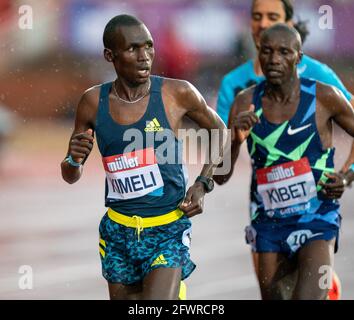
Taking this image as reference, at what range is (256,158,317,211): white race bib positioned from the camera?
24.6 ft

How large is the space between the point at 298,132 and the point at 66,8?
568 inches

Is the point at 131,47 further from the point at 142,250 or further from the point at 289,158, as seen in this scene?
the point at 289,158

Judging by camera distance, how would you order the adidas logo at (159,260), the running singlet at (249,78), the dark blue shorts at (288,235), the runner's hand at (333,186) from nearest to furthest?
1. the adidas logo at (159,260)
2. the runner's hand at (333,186)
3. the dark blue shorts at (288,235)
4. the running singlet at (249,78)

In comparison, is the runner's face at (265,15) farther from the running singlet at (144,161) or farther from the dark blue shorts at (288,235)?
the running singlet at (144,161)

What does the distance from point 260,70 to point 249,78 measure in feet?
0.51

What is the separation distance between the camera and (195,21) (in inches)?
834

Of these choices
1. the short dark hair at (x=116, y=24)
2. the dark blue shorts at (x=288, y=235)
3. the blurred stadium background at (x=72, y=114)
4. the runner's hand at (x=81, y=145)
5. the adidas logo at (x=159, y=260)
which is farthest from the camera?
the blurred stadium background at (x=72, y=114)

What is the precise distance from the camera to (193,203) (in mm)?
6516

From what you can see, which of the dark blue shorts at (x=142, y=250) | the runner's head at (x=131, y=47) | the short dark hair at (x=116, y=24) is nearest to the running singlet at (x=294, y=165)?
the dark blue shorts at (x=142, y=250)

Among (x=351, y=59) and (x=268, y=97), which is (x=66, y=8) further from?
(x=268, y=97)

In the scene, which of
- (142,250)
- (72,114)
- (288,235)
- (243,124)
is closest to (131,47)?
(243,124)

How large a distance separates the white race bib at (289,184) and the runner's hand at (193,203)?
1055 millimetres

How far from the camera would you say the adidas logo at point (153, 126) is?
668cm

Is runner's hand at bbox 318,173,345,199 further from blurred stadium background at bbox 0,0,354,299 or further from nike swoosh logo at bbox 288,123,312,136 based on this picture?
blurred stadium background at bbox 0,0,354,299
